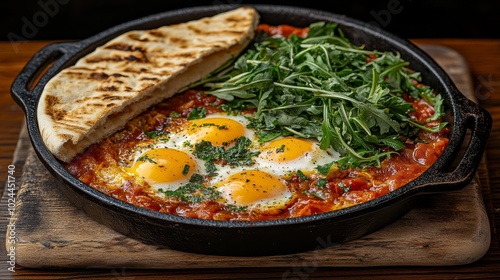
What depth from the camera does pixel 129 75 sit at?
4809 mm

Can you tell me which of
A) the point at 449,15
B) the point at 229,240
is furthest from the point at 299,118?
the point at 449,15

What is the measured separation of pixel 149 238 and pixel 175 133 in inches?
34.8

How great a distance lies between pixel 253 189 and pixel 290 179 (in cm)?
28

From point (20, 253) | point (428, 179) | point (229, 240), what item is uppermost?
point (428, 179)

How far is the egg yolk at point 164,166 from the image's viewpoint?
4.11 m

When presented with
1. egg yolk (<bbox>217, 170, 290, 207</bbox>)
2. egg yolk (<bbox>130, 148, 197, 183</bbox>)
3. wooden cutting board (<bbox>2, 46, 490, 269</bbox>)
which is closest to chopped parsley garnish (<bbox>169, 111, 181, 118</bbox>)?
egg yolk (<bbox>130, 148, 197, 183</bbox>)

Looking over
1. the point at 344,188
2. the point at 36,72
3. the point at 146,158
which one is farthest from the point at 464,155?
the point at 36,72

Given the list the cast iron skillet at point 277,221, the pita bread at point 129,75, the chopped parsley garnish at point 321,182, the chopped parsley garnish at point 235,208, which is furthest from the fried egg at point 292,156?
the pita bread at point 129,75

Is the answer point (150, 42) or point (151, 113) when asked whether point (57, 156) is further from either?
point (150, 42)

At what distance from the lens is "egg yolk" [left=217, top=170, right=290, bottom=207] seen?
3955 millimetres

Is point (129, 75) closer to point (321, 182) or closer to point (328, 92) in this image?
point (328, 92)

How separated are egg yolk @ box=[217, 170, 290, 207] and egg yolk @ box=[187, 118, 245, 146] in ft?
1.25

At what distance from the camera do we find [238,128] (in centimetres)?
449

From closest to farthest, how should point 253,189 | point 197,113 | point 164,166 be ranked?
point 253,189, point 164,166, point 197,113
